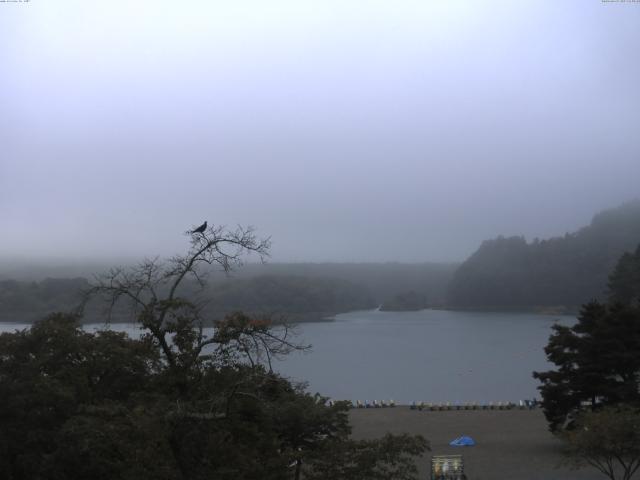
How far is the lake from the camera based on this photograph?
114 feet

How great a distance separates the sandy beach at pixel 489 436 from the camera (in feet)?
45.5

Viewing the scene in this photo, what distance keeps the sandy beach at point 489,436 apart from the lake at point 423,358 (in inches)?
160

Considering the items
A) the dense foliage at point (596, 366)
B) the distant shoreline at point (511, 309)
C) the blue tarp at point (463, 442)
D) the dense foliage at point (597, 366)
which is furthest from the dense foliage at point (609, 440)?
the distant shoreline at point (511, 309)

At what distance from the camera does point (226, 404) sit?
200 inches

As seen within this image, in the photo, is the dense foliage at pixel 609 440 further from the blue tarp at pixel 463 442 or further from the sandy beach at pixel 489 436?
the blue tarp at pixel 463 442

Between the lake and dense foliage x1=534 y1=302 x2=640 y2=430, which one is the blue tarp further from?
the lake

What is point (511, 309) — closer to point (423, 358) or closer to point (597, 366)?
point (423, 358)

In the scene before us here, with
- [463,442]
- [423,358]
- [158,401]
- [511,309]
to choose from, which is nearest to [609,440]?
[463,442]

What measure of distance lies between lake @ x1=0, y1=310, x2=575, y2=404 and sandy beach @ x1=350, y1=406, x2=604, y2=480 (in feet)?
13.3

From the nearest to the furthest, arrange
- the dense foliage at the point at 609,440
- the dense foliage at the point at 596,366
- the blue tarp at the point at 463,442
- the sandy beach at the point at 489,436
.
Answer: the dense foliage at the point at 609,440, the sandy beach at the point at 489,436, the dense foliage at the point at 596,366, the blue tarp at the point at 463,442

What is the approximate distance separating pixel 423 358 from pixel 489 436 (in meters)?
32.7

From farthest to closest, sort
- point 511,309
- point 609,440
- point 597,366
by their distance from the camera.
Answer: point 511,309 < point 597,366 < point 609,440

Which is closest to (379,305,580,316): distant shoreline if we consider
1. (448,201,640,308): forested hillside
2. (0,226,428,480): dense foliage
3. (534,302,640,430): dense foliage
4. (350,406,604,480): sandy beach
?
(448,201,640,308): forested hillside

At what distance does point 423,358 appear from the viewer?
51.0 metres
